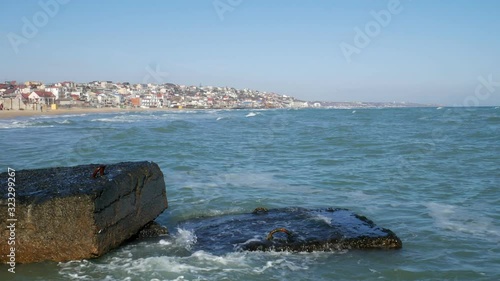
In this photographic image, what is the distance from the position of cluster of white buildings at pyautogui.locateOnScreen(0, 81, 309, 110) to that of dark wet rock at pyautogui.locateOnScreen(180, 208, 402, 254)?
73953 mm

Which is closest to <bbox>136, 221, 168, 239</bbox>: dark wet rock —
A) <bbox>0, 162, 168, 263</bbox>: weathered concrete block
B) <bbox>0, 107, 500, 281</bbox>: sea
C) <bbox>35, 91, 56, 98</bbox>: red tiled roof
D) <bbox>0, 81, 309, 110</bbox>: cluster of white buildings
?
<bbox>0, 107, 500, 281</bbox>: sea

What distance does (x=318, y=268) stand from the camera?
5.54 meters

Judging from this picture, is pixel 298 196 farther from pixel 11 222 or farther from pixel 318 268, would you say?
pixel 11 222

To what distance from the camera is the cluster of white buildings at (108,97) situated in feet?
298

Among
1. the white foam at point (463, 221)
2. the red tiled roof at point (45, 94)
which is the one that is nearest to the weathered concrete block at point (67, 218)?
the white foam at point (463, 221)

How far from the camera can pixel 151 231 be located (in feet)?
22.1

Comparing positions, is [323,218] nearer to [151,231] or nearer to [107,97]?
[151,231]

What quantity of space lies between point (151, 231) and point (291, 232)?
2094 millimetres

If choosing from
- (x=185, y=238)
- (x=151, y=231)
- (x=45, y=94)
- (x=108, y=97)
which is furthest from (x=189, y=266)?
(x=108, y=97)

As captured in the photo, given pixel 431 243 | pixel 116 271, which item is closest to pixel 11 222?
pixel 116 271

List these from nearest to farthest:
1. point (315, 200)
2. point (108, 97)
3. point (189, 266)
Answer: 1. point (189, 266)
2. point (315, 200)
3. point (108, 97)

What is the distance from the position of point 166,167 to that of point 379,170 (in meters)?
6.81

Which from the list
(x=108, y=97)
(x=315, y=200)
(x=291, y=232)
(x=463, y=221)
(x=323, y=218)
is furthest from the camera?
(x=108, y=97)

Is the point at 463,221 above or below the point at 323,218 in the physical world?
below
